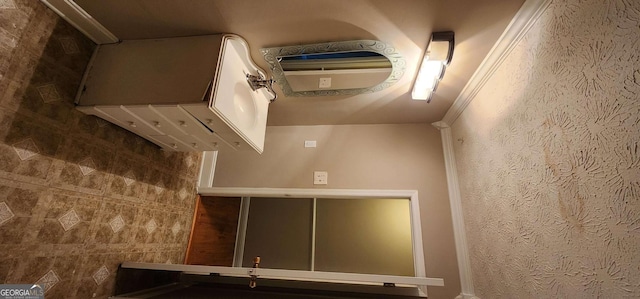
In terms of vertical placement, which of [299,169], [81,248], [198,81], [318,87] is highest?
[318,87]

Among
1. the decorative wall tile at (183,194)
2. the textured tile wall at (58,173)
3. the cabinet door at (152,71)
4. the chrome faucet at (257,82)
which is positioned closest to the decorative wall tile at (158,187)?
the textured tile wall at (58,173)

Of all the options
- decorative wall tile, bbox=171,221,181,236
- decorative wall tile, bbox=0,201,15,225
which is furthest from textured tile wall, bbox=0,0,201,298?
decorative wall tile, bbox=171,221,181,236

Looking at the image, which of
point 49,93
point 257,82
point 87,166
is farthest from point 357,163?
point 49,93

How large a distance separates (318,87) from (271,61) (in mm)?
333

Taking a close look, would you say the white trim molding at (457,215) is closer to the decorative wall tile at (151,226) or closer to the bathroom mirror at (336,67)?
the bathroom mirror at (336,67)

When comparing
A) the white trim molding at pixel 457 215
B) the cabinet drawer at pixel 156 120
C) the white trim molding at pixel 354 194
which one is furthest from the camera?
the white trim molding at pixel 354 194

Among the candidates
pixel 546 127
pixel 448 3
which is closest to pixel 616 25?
pixel 546 127

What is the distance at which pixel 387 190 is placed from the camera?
1.77 metres

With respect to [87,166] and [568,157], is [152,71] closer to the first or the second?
[87,166]

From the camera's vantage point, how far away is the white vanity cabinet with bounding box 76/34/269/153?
38.8 inches

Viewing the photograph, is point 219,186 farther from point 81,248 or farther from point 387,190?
point 387,190

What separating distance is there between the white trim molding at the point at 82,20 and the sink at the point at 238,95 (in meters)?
0.56

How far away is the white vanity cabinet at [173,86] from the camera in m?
0.99

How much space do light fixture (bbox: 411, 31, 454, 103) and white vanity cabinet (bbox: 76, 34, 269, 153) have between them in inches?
34.7
